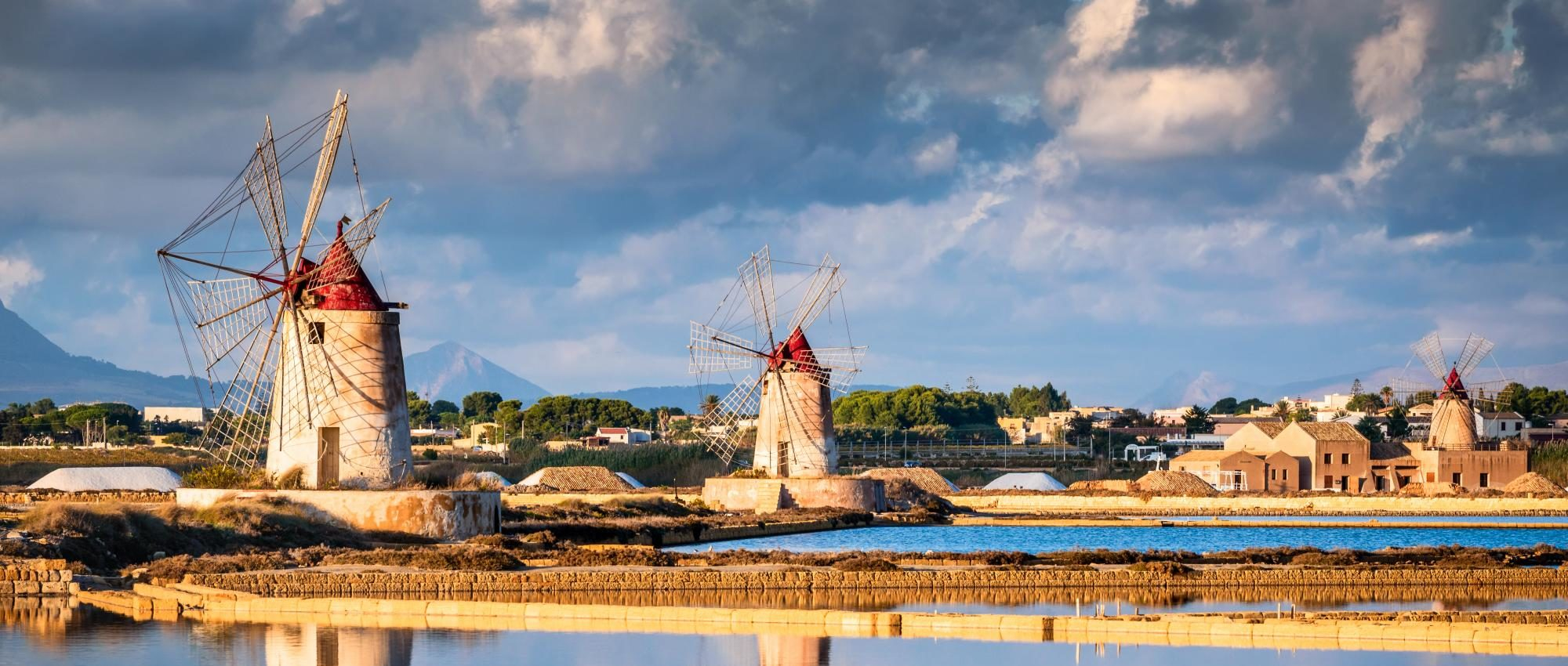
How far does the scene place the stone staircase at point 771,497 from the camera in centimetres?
4606

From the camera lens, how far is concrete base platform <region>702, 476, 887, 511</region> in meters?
46.4

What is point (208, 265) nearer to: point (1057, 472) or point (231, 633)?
point (231, 633)

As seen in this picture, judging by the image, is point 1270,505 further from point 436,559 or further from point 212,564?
point 212,564

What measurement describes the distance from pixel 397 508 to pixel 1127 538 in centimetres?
1700

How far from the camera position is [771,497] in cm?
4616

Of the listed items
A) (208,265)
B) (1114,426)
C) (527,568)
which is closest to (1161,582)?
(527,568)

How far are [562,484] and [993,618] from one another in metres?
41.7

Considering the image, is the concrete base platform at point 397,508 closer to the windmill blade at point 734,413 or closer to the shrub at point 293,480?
the shrub at point 293,480

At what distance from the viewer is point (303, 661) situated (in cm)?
1650

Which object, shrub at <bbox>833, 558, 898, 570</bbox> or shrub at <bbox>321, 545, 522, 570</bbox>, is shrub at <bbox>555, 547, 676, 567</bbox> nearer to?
shrub at <bbox>321, 545, 522, 570</bbox>

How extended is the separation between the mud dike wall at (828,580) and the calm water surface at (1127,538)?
8306 millimetres

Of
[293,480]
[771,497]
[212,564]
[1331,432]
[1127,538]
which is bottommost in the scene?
[1127,538]

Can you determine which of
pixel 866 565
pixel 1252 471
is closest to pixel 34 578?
pixel 866 565

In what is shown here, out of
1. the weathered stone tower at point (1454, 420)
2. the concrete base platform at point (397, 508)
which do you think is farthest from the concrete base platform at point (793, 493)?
the weathered stone tower at point (1454, 420)
